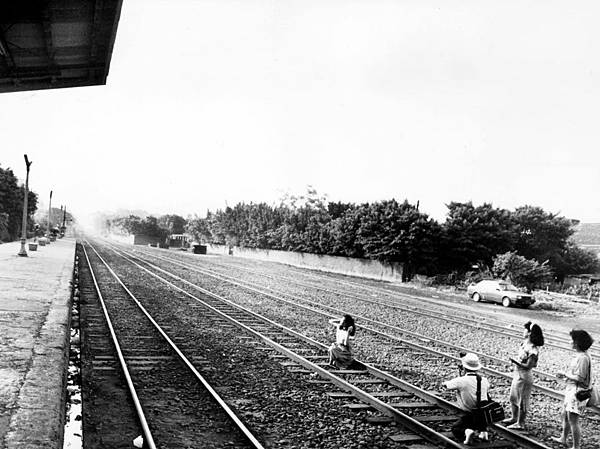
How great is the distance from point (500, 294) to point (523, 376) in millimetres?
21697

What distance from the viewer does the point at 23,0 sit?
313 inches

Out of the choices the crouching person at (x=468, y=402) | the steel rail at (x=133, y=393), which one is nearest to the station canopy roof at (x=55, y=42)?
the steel rail at (x=133, y=393)

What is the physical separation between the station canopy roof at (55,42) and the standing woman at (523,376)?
745 centimetres

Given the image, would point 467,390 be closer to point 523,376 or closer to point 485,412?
point 485,412

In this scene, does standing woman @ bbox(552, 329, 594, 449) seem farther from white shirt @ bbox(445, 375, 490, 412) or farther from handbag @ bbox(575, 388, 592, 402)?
white shirt @ bbox(445, 375, 490, 412)

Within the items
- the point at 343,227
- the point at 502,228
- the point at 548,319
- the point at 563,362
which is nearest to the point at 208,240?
the point at 343,227

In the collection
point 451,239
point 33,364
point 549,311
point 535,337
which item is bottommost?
point 549,311

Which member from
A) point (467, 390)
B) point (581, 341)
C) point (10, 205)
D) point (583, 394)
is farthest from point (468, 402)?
point (10, 205)

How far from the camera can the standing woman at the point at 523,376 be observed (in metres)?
7.00

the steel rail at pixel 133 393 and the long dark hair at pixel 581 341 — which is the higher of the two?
the long dark hair at pixel 581 341

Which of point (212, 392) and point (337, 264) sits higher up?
point (337, 264)

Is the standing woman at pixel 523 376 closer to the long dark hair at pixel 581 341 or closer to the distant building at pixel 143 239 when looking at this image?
the long dark hair at pixel 581 341

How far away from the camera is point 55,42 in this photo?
32.7 feet

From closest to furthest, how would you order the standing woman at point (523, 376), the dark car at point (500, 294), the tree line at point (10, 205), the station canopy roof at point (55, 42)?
the standing woman at point (523, 376) → the station canopy roof at point (55, 42) → the dark car at point (500, 294) → the tree line at point (10, 205)
